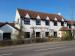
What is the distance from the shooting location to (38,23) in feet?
176

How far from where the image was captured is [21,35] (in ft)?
148

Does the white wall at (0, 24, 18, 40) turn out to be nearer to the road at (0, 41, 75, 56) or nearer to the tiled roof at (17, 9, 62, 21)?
the tiled roof at (17, 9, 62, 21)

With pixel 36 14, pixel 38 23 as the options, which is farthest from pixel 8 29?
pixel 36 14

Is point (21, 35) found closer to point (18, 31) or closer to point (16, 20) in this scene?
point (18, 31)

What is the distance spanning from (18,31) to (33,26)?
227 inches

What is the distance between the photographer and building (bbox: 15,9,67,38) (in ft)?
165

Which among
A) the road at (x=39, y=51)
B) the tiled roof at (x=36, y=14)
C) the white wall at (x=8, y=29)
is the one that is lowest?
the road at (x=39, y=51)

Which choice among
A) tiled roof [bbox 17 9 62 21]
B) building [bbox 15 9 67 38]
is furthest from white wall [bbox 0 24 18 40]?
tiled roof [bbox 17 9 62 21]

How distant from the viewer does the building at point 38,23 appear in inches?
1982

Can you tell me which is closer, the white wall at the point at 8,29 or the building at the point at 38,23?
the white wall at the point at 8,29

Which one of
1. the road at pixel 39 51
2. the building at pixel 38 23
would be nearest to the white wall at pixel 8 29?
the building at pixel 38 23

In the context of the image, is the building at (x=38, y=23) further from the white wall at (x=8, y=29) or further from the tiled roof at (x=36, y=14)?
the white wall at (x=8, y=29)

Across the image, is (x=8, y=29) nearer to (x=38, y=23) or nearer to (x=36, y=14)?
(x=38, y=23)

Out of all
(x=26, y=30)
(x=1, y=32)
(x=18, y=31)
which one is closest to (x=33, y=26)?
(x=26, y=30)
